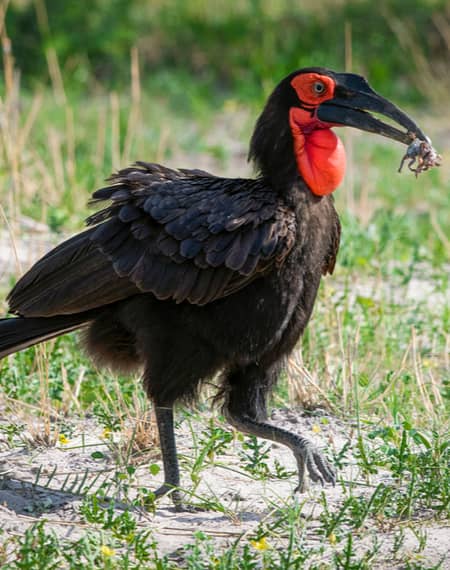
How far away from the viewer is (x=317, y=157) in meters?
3.94

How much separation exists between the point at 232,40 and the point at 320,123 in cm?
756

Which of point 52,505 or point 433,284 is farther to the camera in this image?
point 433,284

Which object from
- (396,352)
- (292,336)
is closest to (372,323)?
(396,352)

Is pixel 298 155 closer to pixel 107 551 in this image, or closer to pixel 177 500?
pixel 177 500

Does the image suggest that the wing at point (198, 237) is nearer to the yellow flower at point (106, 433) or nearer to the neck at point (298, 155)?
the neck at point (298, 155)

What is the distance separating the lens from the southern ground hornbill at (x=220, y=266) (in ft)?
12.6

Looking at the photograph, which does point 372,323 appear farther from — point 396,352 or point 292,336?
point 292,336

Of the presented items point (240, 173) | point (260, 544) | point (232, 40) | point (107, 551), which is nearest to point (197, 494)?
point (260, 544)

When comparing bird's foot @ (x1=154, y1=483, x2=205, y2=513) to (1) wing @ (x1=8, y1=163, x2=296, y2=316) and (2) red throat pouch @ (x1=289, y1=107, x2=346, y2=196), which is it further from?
(2) red throat pouch @ (x1=289, y1=107, x2=346, y2=196)

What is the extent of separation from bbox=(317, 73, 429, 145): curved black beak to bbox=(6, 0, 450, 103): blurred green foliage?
5936 mm

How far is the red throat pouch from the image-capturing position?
3.93 m

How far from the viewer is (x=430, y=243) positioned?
6.79m

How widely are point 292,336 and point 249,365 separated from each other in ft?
0.61

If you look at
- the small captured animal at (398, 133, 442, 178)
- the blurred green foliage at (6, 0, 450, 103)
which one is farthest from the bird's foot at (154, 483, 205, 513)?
the blurred green foliage at (6, 0, 450, 103)
